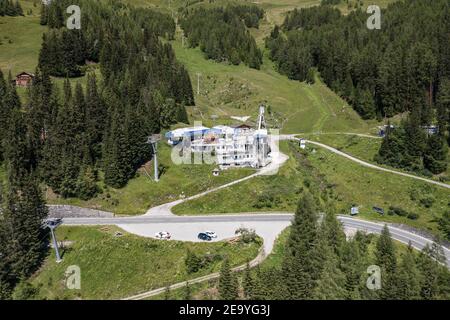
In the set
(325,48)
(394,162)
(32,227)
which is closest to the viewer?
(32,227)

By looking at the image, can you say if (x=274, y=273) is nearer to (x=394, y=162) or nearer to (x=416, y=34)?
(x=394, y=162)

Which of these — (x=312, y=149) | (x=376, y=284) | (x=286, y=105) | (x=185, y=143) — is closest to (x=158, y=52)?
(x=286, y=105)

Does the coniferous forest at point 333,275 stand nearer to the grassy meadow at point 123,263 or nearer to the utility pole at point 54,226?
the grassy meadow at point 123,263

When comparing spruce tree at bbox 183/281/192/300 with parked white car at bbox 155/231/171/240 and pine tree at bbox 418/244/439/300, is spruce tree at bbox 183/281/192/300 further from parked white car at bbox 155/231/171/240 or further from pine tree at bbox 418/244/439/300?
pine tree at bbox 418/244/439/300

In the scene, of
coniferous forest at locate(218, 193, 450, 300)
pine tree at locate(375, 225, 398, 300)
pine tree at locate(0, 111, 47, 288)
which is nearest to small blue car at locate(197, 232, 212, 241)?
coniferous forest at locate(218, 193, 450, 300)

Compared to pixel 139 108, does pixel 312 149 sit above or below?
below

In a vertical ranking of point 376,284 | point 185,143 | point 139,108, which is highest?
point 139,108

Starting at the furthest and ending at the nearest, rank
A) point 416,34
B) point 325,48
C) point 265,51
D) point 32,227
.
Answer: point 265,51, point 325,48, point 416,34, point 32,227
